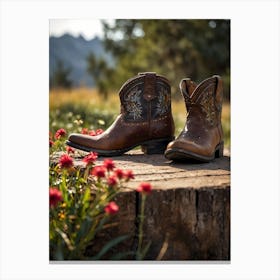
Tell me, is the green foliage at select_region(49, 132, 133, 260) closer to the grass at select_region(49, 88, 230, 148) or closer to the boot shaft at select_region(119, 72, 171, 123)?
the boot shaft at select_region(119, 72, 171, 123)

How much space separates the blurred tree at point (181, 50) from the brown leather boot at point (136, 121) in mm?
4275

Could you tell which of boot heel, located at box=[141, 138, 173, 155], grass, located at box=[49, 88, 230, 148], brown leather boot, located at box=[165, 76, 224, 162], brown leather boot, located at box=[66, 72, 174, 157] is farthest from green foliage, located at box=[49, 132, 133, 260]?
grass, located at box=[49, 88, 230, 148]

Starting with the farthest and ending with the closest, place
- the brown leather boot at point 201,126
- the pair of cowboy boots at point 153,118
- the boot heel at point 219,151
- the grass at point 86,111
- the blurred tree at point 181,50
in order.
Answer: the blurred tree at point 181,50
the grass at point 86,111
the boot heel at point 219,151
the pair of cowboy boots at point 153,118
the brown leather boot at point 201,126

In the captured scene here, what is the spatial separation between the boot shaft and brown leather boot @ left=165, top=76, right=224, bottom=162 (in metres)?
0.18

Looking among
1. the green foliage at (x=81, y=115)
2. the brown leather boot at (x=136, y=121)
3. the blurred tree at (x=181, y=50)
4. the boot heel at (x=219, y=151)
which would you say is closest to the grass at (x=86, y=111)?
the green foliage at (x=81, y=115)

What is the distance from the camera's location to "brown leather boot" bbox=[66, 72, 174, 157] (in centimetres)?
278

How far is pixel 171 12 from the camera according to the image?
98.6 inches

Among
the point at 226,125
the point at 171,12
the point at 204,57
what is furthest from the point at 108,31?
the point at 171,12

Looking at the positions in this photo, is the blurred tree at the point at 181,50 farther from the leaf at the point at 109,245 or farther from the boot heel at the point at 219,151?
the leaf at the point at 109,245

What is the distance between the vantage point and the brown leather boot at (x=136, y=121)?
2777 millimetres

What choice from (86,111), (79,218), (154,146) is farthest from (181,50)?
(79,218)

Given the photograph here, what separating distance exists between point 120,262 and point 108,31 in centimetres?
1094

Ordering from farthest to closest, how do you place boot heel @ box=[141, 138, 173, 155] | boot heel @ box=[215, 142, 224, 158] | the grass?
1. the grass
2. boot heel @ box=[141, 138, 173, 155]
3. boot heel @ box=[215, 142, 224, 158]

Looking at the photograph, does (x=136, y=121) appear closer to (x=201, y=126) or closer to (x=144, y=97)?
(x=144, y=97)
